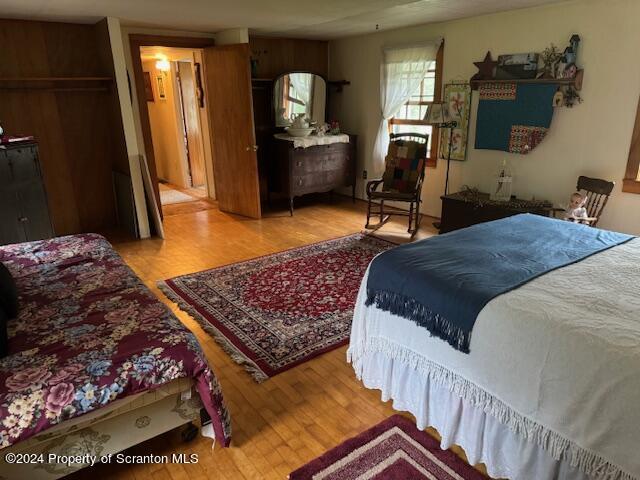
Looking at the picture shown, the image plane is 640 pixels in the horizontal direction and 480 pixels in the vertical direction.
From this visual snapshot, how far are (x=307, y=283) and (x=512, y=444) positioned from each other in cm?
211

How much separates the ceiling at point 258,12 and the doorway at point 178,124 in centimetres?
163

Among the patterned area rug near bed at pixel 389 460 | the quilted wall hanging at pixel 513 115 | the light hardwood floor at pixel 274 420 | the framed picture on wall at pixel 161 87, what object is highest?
the framed picture on wall at pixel 161 87

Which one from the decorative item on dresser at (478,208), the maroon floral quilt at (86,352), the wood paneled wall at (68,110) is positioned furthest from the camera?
the wood paneled wall at (68,110)

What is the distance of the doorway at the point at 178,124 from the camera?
249 inches

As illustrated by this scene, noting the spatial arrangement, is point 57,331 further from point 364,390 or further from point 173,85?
point 173,85

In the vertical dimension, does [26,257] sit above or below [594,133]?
below

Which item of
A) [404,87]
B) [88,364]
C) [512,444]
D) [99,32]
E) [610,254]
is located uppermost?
[99,32]

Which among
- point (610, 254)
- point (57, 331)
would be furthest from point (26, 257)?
point (610, 254)

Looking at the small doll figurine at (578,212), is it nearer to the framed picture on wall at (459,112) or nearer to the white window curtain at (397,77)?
the framed picture on wall at (459,112)

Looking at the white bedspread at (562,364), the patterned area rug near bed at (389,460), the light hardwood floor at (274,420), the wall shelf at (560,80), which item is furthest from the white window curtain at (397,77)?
the patterned area rug near bed at (389,460)

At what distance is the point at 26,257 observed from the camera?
103 inches

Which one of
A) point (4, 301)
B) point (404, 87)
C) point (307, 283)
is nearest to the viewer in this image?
point (4, 301)

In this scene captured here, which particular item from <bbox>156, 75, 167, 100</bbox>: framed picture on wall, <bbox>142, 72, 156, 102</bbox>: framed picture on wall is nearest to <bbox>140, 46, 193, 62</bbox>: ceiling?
<bbox>156, 75, 167, 100</bbox>: framed picture on wall

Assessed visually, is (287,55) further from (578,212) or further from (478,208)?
(578,212)
